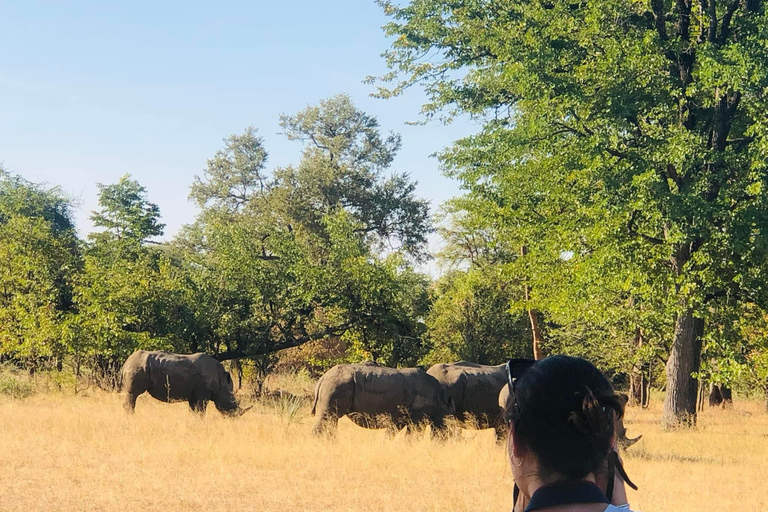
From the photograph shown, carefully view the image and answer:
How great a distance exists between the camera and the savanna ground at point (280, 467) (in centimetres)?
841

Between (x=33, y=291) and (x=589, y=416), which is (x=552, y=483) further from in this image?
(x=33, y=291)

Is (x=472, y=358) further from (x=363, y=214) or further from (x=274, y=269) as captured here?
(x=363, y=214)

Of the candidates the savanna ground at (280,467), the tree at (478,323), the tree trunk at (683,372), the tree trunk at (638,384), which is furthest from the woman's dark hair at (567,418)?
the tree at (478,323)

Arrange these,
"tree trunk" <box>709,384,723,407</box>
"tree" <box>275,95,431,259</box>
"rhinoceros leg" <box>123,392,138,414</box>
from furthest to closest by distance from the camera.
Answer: "tree" <box>275,95,431,259</box> < "tree trunk" <box>709,384,723,407</box> < "rhinoceros leg" <box>123,392,138,414</box>

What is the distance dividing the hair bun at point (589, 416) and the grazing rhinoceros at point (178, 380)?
1576 cm

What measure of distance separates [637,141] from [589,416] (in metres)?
15.8

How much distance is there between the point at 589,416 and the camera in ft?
6.14

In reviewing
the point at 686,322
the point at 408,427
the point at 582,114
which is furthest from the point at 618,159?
the point at 408,427

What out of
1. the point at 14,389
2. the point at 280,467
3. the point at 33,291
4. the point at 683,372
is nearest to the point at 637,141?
the point at 683,372

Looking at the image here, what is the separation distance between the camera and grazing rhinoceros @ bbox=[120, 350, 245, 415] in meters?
16.5

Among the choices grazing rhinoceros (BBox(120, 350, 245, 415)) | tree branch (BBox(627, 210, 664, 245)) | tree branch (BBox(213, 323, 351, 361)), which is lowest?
grazing rhinoceros (BBox(120, 350, 245, 415))

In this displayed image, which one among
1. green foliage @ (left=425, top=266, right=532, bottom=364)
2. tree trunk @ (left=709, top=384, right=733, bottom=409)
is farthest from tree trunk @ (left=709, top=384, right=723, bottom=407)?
green foliage @ (left=425, top=266, right=532, bottom=364)

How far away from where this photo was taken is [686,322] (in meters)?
17.6

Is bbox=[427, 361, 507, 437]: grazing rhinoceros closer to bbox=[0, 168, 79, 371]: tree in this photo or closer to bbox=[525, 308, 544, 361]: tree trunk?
bbox=[0, 168, 79, 371]: tree
